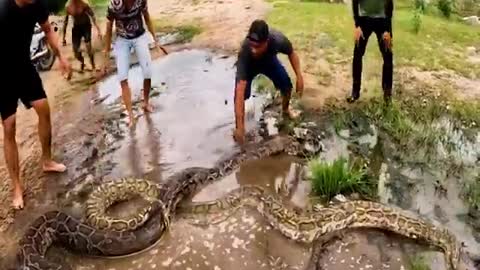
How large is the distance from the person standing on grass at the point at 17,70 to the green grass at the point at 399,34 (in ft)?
17.4

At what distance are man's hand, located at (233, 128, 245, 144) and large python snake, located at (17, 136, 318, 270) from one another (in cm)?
92

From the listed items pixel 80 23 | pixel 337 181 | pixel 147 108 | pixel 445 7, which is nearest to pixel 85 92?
pixel 80 23

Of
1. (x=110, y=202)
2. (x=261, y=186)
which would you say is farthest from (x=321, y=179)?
(x=110, y=202)

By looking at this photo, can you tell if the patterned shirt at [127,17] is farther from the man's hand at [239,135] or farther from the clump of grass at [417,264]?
the clump of grass at [417,264]

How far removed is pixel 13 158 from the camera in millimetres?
6984

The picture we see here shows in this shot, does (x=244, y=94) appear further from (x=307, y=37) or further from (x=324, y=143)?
(x=307, y=37)

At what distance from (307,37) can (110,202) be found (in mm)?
5648

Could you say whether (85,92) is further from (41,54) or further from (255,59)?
(255,59)

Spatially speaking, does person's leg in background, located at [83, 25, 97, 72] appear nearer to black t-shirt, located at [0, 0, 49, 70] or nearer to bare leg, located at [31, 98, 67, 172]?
bare leg, located at [31, 98, 67, 172]

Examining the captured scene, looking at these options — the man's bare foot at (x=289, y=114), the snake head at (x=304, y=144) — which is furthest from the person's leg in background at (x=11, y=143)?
the man's bare foot at (x=289, y=114)

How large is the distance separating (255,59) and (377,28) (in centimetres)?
187

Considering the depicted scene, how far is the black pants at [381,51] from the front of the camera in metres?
8.69

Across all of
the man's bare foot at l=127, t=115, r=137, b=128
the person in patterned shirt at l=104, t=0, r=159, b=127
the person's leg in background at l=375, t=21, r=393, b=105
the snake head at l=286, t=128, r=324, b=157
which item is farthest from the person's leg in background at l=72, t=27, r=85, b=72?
the person's leg in background at l=375, t=21, r=393, b=105

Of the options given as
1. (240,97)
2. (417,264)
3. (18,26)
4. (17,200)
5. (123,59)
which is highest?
(18,26)
